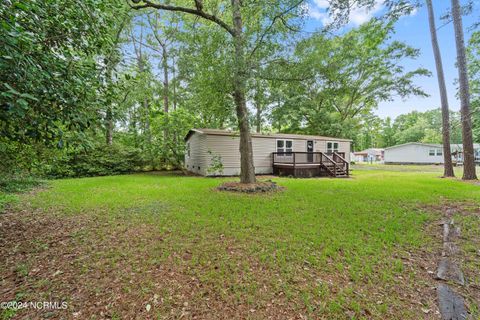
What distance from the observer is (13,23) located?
2047mm

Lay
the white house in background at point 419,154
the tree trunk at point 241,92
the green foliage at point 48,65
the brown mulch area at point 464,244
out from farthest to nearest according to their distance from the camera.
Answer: the white house in background at point 419,154 < the tree trunk at point 241,92 < the brown mulch area at point 464,244 < the green foliage at point 48,65

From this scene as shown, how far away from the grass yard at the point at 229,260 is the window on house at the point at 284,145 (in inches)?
359

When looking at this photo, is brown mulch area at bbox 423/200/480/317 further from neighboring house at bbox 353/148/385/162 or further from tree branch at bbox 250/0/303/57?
neighboring house at bbox 353/148/385/162

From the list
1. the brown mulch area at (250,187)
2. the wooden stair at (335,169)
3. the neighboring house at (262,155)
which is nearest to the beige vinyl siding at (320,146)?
the neighboring house at (262,155)

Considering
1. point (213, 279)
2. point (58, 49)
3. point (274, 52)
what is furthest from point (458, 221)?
point (58, 49)

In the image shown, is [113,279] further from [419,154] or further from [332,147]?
[419,154]

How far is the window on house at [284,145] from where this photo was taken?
47.9 feet

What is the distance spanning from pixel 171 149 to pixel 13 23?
1204cm

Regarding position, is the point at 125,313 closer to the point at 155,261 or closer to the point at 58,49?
the point at 155,261

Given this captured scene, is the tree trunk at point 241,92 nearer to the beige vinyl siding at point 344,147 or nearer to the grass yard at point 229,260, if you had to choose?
the grass yard at point 229,260

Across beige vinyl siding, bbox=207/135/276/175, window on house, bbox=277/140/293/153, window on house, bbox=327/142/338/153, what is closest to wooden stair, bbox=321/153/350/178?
window on house, bbox=277/140/293/153

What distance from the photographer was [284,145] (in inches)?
581

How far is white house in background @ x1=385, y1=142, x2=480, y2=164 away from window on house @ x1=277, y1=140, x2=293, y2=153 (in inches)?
1013

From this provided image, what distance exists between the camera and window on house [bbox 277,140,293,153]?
14.6 m
